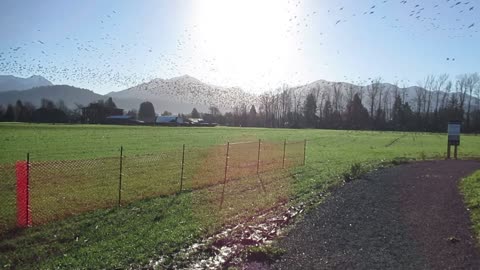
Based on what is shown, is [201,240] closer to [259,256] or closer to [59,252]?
[259,256]

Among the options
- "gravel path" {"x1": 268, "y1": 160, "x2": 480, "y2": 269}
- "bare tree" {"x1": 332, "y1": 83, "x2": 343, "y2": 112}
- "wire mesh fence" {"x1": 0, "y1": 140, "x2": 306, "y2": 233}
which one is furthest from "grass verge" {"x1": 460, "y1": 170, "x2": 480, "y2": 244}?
"bare tree" {"x1": 332, "y1": 83, "x2": 343, "y2": 112}

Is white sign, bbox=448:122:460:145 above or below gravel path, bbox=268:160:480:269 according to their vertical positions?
above

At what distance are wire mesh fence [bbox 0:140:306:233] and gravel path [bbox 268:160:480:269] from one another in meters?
4.06

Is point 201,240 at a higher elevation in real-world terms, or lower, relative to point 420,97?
lower

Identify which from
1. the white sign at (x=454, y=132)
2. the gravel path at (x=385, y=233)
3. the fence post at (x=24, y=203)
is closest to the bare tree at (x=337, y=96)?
the white sign at (x=454, y=132)

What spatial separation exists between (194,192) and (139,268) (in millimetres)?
7571

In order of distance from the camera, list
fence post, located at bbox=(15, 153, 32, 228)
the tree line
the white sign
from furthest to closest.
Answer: the tree line < the white sign < fence post, located at bbox=(15, 153, 32, 228)

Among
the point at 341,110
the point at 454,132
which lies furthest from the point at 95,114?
the point at 454,132

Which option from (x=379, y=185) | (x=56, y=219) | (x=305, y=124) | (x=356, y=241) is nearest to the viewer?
(x=356, y=241)

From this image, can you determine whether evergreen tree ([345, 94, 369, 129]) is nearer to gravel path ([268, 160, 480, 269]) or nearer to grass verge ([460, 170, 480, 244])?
grass verge ([460, 170, 480, 244])

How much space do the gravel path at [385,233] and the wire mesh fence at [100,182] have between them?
4.06 metres

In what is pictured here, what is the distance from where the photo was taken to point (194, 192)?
14.7 meters

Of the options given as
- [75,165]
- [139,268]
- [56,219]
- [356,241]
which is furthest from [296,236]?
[75,165]

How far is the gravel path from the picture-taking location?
7.37 meters
